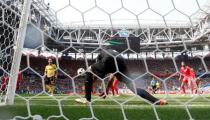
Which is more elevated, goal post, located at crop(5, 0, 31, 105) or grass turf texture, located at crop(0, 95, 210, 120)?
goal post, located at crop(5, 0, 31, 105)

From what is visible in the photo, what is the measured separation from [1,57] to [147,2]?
5.31 ft

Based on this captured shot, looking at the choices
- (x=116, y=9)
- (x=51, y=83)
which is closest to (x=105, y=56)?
(x=116, y=9)

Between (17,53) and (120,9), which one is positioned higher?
(120,9)

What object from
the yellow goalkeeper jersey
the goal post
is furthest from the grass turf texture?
the yellow goalkeeper jersey

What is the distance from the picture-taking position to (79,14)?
2234 millimetres

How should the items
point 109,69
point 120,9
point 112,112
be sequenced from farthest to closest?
point 109,69 < point 112,112 < point 120,9

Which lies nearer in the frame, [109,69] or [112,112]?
[112,112]

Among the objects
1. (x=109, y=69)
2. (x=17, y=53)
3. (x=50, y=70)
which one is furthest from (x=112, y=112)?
(x=50, y=70)

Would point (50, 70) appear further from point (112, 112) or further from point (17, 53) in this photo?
point (112, 112)

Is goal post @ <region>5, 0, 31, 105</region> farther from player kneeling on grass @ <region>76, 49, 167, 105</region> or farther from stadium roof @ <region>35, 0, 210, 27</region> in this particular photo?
player kneeling on grass @ <region>76, 49, 167, 105</region>

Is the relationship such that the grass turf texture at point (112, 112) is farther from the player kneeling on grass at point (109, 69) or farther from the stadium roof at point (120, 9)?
the stadium roof at point (120, 9)

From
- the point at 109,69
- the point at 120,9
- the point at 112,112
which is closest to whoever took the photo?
the point at 120,9

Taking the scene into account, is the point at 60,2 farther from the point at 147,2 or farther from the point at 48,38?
the point at 147,2

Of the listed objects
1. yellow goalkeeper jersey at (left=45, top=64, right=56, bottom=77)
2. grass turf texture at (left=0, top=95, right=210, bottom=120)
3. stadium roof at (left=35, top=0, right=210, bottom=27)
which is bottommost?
grass turf texture at (left=0, top=95, right=210, bottom=120)
